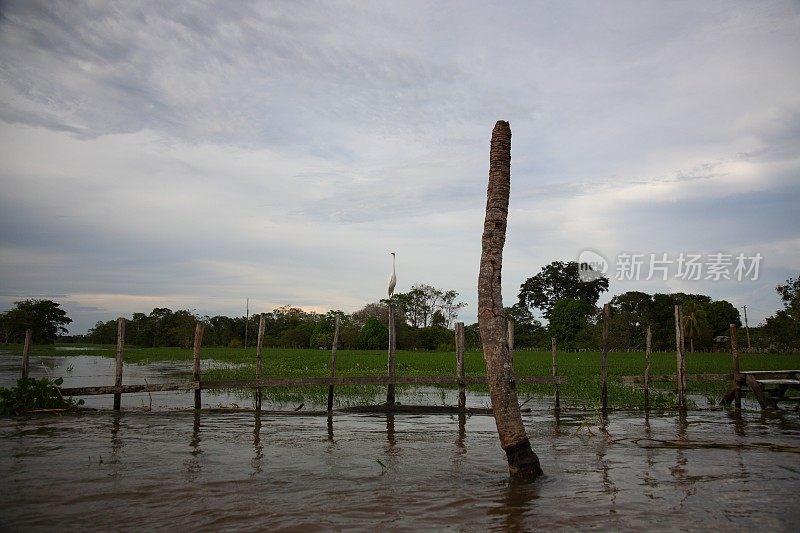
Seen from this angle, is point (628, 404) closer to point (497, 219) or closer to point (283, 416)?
point (283, 416)

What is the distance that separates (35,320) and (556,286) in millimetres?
62904

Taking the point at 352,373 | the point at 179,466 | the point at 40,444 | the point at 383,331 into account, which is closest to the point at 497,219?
the point at 179,466

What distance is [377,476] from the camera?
7.58 m

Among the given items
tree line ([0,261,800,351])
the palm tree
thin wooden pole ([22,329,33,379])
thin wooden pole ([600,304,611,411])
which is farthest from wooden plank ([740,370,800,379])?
the palm tree

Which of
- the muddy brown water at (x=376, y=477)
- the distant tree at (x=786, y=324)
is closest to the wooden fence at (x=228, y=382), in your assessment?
the muddy brown water at (x=376, y=477)

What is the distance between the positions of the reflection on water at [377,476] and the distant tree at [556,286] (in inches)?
2478

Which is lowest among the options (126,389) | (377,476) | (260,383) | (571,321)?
(377,476)

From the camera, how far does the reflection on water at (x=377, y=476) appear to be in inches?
229

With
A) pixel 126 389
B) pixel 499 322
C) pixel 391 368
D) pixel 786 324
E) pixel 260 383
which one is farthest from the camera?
pixel 786 324

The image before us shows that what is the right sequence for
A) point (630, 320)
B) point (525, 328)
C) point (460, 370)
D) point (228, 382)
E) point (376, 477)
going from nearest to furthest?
point (376, 477)
point (228, 382)
point (460, 370)
point (630, 320)
point (525, 328)

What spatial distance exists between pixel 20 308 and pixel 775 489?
75.5 m

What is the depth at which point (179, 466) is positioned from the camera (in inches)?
313

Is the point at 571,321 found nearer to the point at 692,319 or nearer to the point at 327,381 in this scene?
the point at 692,319

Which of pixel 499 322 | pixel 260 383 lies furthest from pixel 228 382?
pixel 499 322
